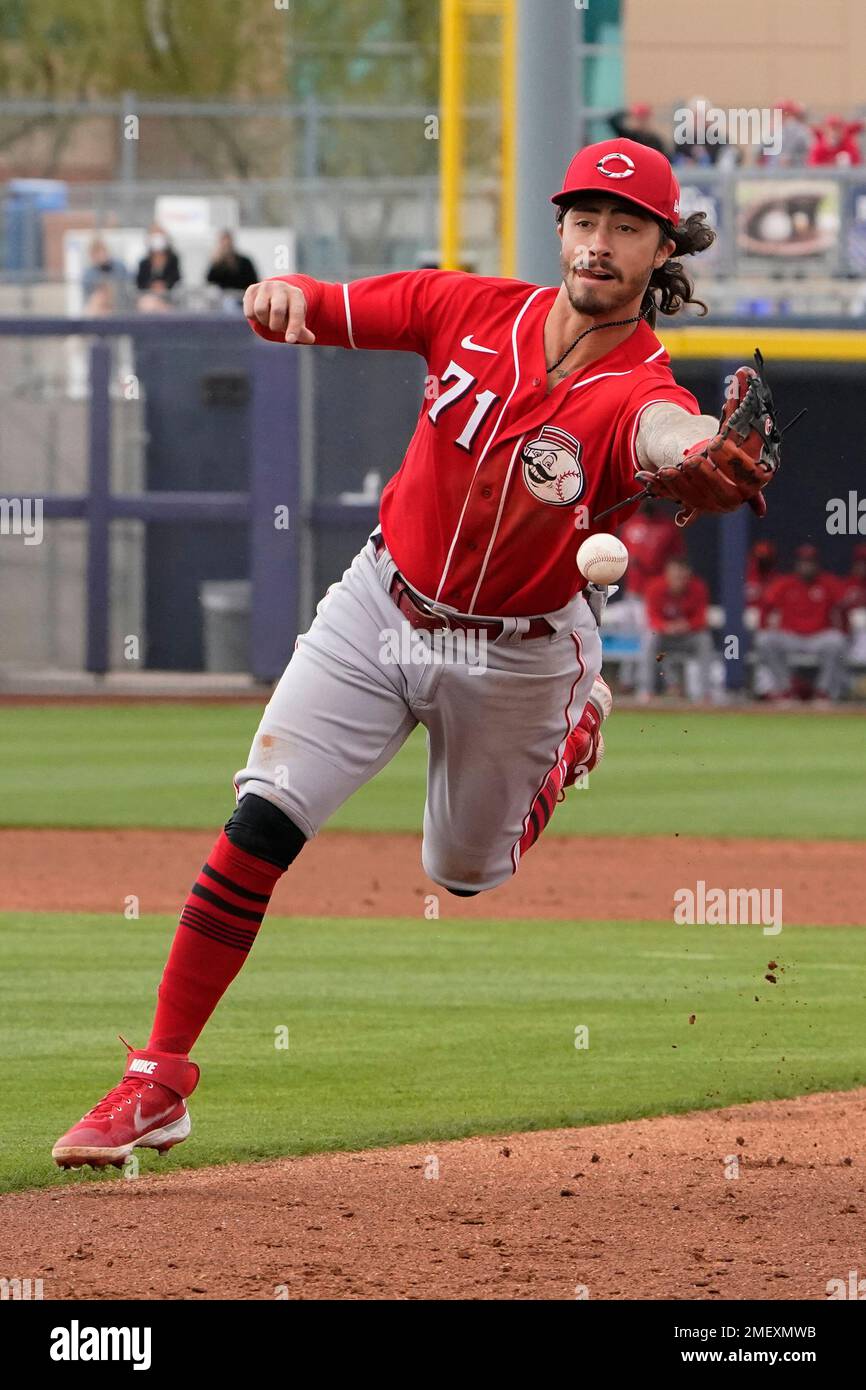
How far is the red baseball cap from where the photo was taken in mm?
4320

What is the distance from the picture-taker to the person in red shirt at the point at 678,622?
18.9 meters

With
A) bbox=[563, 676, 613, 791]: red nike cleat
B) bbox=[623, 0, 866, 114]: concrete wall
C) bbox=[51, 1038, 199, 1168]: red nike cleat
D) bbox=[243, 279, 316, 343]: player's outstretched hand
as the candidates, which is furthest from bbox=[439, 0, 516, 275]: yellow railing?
bbox=[623, 0, 866, 114]: concrete wall

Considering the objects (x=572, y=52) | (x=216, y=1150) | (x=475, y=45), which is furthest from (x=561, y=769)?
(x=475, y=45)

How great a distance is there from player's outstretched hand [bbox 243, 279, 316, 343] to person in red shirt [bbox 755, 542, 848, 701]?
49.3 ft

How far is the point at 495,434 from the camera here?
4.37 meters

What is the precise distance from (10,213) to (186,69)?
1489 centimetres

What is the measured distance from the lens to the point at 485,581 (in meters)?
4.47

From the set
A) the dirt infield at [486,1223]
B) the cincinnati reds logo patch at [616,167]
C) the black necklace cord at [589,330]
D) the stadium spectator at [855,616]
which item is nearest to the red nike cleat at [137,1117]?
the dirt infield at [486,1223]

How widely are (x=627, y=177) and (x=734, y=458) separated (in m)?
0.94

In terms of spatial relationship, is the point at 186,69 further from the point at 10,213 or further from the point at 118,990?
the point at 118,990

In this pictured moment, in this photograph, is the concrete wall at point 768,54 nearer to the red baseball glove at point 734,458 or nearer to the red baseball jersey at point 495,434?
the red baseball jersey at point 495,434

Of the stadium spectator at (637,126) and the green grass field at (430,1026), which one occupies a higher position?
the stadium spectator at (637,126)

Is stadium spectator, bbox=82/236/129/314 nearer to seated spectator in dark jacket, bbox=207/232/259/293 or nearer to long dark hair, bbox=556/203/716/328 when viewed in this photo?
seated spectator in dark jacket, bbox=207/232/259/293

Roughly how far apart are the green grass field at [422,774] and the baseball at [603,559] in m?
8.10
